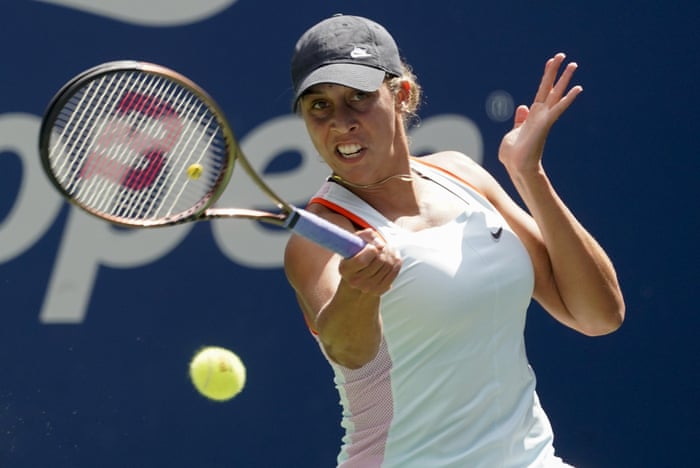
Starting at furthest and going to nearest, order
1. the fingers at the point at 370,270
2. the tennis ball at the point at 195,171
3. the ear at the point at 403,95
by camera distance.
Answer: the ear at the point at 403,95
the tennis ball at the point at 195,171
the fingers at the point at 370,270

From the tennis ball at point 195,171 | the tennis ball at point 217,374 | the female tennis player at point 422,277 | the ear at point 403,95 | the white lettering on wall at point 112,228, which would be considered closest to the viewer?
the female tennis player at point 422,277

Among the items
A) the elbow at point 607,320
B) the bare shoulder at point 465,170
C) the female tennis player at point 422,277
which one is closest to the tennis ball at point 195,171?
the female tennis player at point 422,277

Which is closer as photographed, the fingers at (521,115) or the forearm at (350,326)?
the forearm at (350,326)

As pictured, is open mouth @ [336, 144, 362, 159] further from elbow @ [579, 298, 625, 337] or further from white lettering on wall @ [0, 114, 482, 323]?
white lettering on wall @ [0, 114, 482, 323]

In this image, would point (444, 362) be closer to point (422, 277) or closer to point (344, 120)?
point (422, 277)

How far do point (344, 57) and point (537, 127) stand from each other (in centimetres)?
42

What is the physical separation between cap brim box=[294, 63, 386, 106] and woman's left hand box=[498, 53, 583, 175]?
313mm

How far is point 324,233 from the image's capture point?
2201 millimetres

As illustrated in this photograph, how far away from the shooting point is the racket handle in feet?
7.13

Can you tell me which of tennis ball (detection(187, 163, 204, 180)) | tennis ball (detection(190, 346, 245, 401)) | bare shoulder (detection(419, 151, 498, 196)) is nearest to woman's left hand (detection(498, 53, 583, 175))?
bare shoulder (detection(419, 151, 498, 196))

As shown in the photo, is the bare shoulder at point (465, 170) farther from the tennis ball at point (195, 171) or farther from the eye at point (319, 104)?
the tennis ball at point (195, 171)

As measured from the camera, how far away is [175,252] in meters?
4.06

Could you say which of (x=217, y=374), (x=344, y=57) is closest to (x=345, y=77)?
(x=344, y=57)

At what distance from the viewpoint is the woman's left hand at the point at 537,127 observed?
252 centimetres
